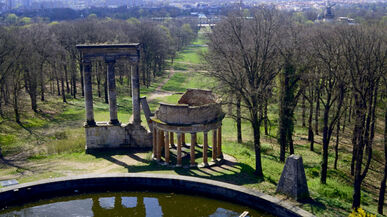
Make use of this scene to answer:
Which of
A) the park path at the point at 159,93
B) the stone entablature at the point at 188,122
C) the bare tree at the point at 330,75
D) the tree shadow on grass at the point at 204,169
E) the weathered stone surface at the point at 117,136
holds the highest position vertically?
the bare tree at the point at 330,75

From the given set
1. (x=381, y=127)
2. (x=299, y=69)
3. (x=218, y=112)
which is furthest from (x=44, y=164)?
(x=381, y=127)

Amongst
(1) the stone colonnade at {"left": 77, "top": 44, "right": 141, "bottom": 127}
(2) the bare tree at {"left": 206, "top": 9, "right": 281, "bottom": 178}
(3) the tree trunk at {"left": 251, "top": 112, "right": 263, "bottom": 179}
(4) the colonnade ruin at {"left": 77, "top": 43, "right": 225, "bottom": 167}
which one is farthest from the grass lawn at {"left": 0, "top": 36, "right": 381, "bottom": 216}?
(1) the stone colonnade at {"left": 77, "top": 44, "right": 141, "bottom": 127}

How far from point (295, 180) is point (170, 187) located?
7.13 m

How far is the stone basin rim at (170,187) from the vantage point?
20.2m

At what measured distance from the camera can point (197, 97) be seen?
29516mm

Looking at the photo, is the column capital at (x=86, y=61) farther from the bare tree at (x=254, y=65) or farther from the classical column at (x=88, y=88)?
the bare tree at (x=254, y=65)

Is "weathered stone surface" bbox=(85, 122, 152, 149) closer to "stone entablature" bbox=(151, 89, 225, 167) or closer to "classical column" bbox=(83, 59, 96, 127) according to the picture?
"classical column" bbox=(83, 59, 96, 127)

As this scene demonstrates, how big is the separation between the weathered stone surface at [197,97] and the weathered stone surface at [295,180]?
32.4 ft

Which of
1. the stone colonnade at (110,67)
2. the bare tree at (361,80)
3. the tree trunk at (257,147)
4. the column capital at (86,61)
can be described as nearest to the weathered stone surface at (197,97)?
the stone colonnade at (110,67)

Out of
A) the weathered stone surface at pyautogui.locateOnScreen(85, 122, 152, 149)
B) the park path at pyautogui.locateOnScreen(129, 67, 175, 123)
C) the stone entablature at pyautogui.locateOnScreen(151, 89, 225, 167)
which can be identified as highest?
the stone entablature at pyautogui.locateOnScreen(151, 89, 225, 167)

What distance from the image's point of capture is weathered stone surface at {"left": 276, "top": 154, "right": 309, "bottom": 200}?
66.5 feet

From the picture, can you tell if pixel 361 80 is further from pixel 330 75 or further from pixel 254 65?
pixel 254 65

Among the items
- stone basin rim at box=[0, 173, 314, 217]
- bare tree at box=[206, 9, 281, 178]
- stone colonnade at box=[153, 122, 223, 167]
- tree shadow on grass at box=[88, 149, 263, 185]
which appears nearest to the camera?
stone basin rim at box=[0, 173, 314, 217]

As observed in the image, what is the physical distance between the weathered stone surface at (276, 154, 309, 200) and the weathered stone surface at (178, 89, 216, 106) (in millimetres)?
9878
